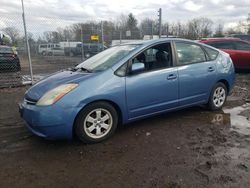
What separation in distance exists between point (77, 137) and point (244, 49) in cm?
917

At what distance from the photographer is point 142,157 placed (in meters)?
3.25

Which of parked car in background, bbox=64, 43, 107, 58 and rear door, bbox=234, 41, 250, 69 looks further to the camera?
parked car in background, bbox=64, 43, 107, 58

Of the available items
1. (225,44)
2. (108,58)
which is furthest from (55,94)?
(225,44)

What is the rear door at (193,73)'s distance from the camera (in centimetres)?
449

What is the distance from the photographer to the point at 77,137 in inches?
142

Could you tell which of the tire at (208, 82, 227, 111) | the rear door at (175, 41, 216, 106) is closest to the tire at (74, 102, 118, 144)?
the rear door at (175, 41, 216, 106)

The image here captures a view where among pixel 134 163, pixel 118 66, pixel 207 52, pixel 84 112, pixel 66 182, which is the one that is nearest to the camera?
pixel 66 182

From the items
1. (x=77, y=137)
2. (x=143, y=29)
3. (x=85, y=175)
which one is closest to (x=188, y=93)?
(x=77, y=137)

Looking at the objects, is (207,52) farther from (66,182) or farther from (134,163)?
(66,182)

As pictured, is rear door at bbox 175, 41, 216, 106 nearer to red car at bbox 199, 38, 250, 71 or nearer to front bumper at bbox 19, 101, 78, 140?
front bumper at bbox 19, 101, 78, 140

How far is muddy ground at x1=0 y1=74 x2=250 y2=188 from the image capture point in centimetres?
275

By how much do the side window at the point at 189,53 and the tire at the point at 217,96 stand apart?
72cm

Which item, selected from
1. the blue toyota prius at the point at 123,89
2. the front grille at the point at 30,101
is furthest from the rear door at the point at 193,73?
the front grille at the point at 30,101

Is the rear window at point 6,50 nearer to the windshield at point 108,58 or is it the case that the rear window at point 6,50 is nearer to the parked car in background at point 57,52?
the parked car in background at point 57,52
